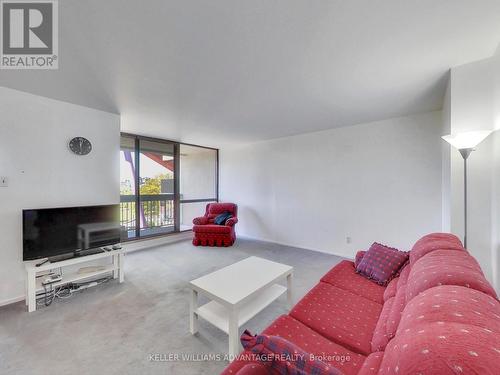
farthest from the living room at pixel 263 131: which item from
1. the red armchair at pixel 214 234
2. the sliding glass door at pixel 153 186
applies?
the sliding glass door at pixel 153 186

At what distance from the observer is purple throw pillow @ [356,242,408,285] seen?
6.14 ft

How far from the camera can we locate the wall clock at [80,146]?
8.78 feet

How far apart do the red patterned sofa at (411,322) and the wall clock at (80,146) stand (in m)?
3.07

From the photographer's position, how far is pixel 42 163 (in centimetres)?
247

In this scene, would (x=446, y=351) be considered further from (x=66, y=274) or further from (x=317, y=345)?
(x=66, y=274)

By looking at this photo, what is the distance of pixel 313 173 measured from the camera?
4172mm

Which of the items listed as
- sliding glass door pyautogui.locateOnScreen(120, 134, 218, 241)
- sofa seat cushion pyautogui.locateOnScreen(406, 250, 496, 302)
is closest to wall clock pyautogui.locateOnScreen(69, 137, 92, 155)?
sliding glass door pyautogui.locateOnScreen(120, 134, 218, 241)

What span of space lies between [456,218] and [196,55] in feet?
9.07

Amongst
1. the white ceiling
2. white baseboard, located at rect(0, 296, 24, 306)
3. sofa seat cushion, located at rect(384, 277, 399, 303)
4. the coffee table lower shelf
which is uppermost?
the white ceiling

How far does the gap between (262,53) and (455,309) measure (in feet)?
6.17

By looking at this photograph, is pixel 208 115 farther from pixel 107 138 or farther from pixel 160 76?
pixel 107 138

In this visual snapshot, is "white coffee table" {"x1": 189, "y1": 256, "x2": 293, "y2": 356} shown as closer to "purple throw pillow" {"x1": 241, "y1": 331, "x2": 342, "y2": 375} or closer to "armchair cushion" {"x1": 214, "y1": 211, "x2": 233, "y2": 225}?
"purple throw pillow" {"x1": 241, "y1": 331, "x2": 342, "y2": 375}

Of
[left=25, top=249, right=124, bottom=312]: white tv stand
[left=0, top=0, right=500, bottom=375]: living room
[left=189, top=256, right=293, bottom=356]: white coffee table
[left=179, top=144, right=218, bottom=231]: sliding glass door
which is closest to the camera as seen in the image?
[left=0, top=0, right=500, bottom=375]: living room

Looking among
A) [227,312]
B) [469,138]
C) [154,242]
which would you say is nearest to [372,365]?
[227,312]
